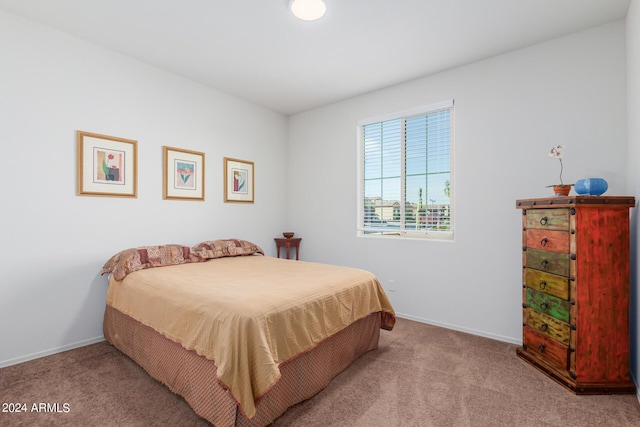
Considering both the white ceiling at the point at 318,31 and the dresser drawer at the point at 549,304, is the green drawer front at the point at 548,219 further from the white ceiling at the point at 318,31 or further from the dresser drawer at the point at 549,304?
the white ceiling at the point at 318,31

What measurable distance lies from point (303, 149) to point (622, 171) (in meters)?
3.46

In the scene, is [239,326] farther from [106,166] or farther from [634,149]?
[634,149]

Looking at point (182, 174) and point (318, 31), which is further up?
point (318, 31)

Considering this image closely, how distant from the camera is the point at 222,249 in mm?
3453

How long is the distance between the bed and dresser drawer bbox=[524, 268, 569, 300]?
1141 mm

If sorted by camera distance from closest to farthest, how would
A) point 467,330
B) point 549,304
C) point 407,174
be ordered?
point 549,304
point 467,330
point 407,174

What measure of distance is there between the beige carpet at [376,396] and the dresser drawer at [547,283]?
2.03 feet

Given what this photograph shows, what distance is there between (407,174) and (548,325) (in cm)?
200

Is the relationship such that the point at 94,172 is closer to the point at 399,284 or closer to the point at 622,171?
the point at 399,284

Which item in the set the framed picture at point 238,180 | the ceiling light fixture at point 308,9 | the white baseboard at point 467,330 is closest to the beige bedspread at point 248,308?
the white baseboard at point 467,330

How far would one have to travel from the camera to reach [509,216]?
9.48 ft

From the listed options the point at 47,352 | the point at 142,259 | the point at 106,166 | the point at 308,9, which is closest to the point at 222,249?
the point at 142,259

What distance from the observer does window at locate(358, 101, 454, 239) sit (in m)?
3.38

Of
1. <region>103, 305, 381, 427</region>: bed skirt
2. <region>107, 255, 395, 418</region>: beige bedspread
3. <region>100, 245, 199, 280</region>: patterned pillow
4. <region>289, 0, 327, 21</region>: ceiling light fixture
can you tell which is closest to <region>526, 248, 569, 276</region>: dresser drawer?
<region>107, 255, 395, 418</region>: beige bedspread
